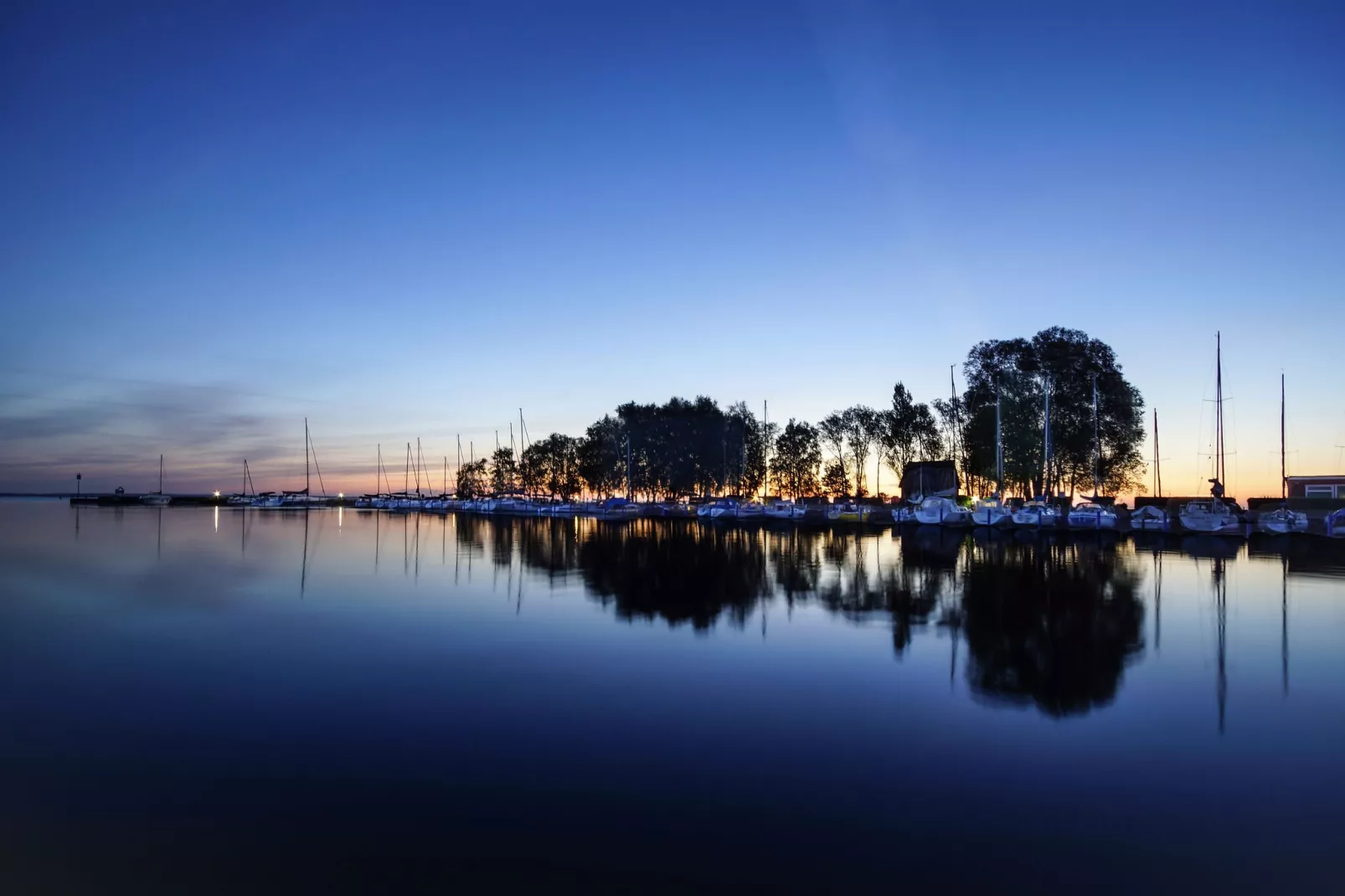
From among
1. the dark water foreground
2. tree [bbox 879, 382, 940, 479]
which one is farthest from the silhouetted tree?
the dark water foreground

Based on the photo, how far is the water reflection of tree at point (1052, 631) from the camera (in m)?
11.9

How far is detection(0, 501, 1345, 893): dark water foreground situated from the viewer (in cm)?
645

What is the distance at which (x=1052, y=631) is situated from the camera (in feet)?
53.5

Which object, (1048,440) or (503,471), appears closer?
(1048,440)

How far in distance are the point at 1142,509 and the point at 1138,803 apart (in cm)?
5467

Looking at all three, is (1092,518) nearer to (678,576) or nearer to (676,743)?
(678,576)

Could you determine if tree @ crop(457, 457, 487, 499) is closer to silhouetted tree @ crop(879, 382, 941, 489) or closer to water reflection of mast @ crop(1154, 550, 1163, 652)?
silhouetted tree @ crop(879, 382, 941, 489)

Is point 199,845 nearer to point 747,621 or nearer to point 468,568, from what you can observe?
point 747,621

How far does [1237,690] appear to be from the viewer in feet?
39.4

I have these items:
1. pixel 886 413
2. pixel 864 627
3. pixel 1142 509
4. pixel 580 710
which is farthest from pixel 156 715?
pixel 886 413

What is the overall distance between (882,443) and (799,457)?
13668 millimetres

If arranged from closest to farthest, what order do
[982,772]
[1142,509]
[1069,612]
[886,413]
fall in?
1. [982,772]
2. [1069,612]
3. [1142,509]
4. [886,413]

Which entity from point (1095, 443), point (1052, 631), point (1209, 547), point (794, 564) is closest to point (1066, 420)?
point (1095, 443)

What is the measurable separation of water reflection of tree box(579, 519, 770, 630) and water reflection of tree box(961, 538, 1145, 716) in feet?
19.6
